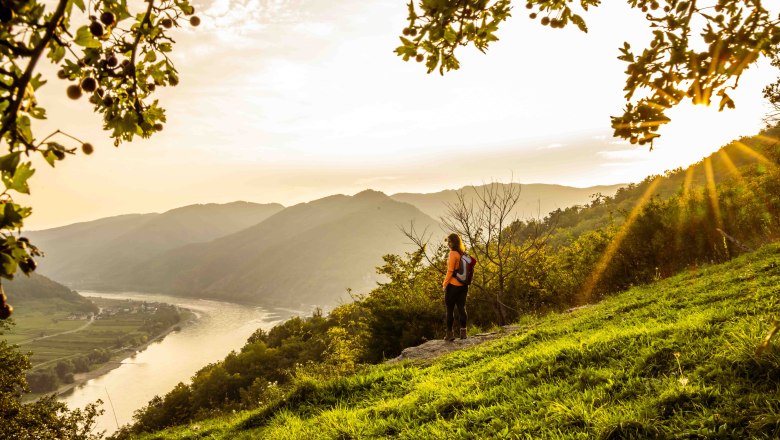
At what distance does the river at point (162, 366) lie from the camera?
86688 mm

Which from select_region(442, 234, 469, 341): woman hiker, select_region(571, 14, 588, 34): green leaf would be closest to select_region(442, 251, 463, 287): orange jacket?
select_region(442, 234, 469, 341): woman hiker

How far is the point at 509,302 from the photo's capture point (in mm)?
15594

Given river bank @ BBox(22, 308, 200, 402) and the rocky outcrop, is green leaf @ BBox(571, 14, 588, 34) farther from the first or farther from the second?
river bank @ BBox(22, 308, 200, 402)

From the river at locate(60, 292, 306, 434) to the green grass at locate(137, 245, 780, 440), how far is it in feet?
260

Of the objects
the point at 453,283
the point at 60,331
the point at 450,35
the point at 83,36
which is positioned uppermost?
the point at 450,35

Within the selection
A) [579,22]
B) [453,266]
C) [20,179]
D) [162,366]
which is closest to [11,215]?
[20,179]

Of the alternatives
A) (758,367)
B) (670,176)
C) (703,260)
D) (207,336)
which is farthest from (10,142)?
(207,336)

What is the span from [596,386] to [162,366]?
421 ft

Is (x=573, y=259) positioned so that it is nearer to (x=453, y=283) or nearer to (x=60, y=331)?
(x=453, y=283)

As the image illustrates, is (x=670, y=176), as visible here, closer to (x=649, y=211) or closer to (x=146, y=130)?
(x=649, y=211)

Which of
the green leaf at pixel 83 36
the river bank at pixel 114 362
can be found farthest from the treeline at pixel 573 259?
the river bank at pixel 114 362

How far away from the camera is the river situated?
284 ft

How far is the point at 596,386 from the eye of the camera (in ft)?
14.8

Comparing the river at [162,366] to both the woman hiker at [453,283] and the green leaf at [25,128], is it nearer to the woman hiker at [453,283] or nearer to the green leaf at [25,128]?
the woman hiker at [453,283]
